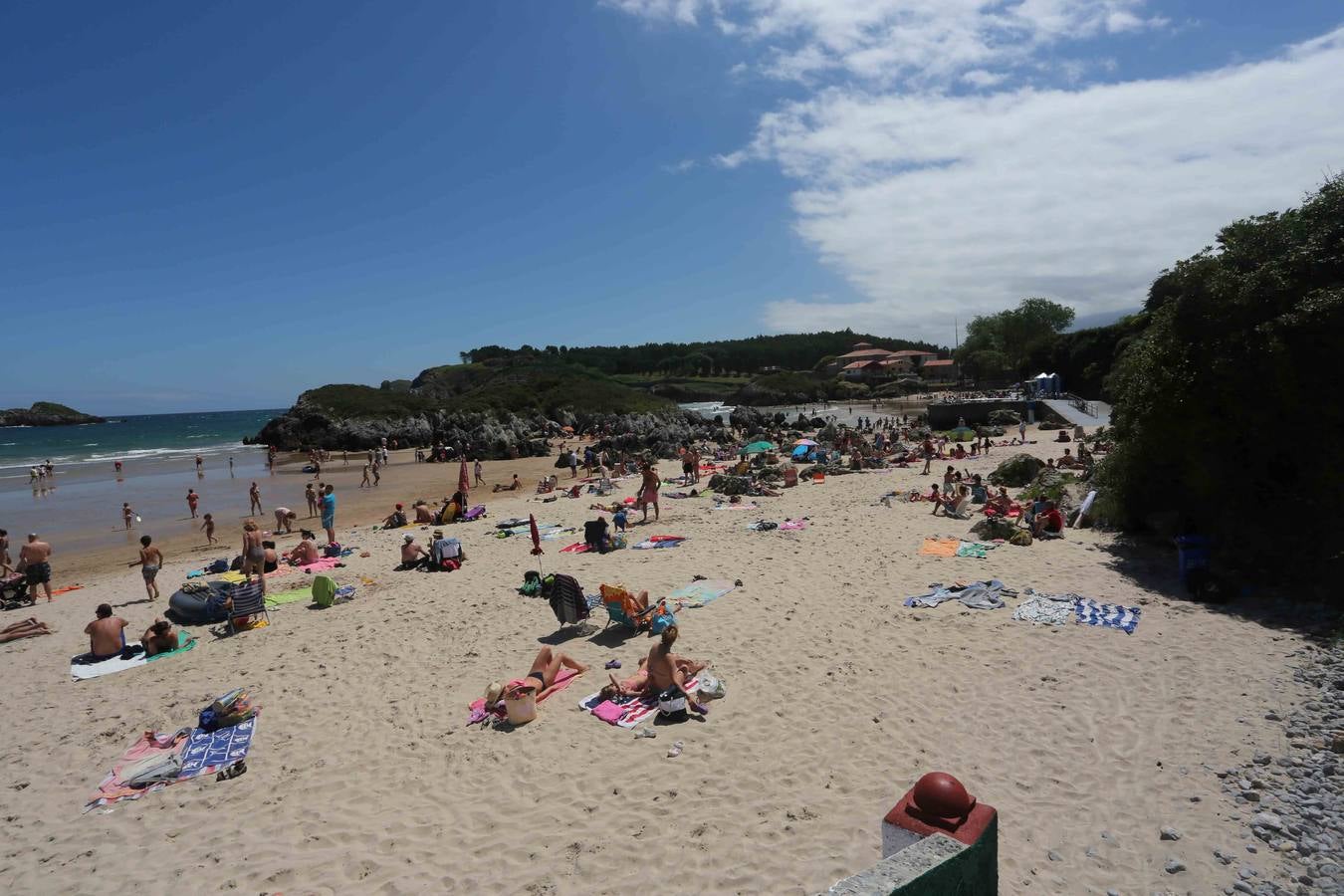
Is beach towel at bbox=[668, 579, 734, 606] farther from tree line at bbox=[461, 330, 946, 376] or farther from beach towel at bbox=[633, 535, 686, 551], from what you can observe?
tree line at bbox=[461, 330, 946, 376]

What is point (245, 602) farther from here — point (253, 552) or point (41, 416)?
point (41, 416)

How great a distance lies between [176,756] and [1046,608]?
9.65 m

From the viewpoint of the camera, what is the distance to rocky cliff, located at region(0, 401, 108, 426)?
112 meters

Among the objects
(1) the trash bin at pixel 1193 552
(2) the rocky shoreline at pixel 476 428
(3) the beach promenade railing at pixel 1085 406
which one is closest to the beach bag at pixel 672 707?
(1) the trash bin at pixel 1193 552

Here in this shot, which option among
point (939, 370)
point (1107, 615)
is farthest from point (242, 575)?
point (939, 370)

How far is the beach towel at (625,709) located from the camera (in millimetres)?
6477

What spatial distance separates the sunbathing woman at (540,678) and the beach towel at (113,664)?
5.17 m

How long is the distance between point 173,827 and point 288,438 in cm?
5246

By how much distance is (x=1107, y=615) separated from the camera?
27.2 feet

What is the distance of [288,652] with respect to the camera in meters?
8.89

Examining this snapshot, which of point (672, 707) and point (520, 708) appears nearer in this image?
point (672, 707)

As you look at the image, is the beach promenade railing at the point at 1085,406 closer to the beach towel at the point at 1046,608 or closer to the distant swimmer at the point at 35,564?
the beach towel at the point at 1046,608

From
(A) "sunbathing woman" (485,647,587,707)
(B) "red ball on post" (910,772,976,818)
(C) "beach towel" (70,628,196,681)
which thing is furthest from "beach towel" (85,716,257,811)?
(B) "red ball on post" (910,772,976,818)

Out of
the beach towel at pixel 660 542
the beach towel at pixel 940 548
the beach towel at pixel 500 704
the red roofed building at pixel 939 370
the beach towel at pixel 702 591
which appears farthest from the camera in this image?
the red roofed building at pixel 939 370
